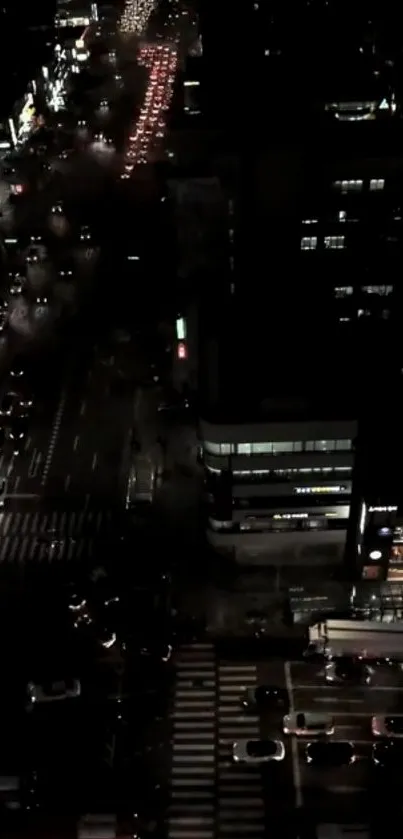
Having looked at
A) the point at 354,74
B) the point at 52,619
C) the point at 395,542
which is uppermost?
the point at 354,74

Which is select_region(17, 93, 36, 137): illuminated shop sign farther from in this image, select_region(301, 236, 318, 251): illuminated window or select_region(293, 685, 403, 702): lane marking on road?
select_region(293, 685, 403, 702): lane marking on road

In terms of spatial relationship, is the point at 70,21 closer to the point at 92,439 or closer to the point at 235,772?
the point at 92,439

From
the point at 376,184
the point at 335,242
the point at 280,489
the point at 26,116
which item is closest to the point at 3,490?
the point at 280,489

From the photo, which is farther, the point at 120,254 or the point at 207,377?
the point at 120,254

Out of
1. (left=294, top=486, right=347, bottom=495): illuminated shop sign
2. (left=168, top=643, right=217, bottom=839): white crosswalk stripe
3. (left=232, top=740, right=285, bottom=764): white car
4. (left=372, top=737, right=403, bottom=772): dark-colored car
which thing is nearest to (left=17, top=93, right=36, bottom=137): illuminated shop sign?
(left=294, top=486, right=347, bottom=495): illuminated shop sign

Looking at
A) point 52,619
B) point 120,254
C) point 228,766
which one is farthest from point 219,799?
point 120,254

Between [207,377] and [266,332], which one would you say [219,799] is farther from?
[266,332]

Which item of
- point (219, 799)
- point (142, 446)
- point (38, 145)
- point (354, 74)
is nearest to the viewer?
point (219, 799)

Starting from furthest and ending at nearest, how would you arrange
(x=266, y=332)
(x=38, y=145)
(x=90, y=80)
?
(x=90, y=80), (x=38, y=145), (x=266, y=332)
